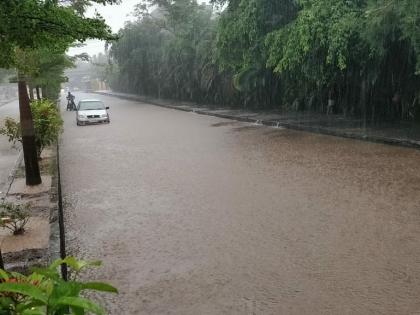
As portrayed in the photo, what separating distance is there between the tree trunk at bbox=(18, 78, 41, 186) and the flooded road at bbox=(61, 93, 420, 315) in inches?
28.3

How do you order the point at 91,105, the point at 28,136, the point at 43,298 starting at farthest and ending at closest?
the point at 91,105, the point at 28,136, the point at 43,298

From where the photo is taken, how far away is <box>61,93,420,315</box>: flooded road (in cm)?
446

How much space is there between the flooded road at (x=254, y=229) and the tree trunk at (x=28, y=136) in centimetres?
72

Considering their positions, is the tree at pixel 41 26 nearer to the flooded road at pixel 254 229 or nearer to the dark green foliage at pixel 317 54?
the flooded road at pixel 254 229

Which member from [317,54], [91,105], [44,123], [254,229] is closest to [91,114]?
[91,105]

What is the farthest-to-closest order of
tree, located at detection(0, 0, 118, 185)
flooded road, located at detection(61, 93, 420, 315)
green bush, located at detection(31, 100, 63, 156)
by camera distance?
green bush, located at detection(31, 100, 63, 156), flooded road, located at detection(61, 93, 420, 315), tree, located at detection(0, 0, 118, 185)

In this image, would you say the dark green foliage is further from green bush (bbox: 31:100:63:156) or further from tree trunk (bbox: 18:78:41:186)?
tree trunk (bbox: 18:78:41:186)

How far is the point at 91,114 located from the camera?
25531 mm

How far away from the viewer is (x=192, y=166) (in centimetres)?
1148

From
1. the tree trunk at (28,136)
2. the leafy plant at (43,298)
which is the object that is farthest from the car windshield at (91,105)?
the leafy plant at (43,298)

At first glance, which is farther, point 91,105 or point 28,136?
point 91,105

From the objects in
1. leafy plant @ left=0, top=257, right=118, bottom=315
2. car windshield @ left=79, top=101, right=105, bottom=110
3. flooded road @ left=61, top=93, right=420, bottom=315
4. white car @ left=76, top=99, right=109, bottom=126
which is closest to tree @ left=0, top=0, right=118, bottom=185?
leafy plant @ left=0, top=257, right=118, bottom=315

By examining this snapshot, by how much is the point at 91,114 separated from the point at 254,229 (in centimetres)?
2046

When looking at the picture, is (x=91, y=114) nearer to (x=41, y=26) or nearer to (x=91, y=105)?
(x=91, y=105)
